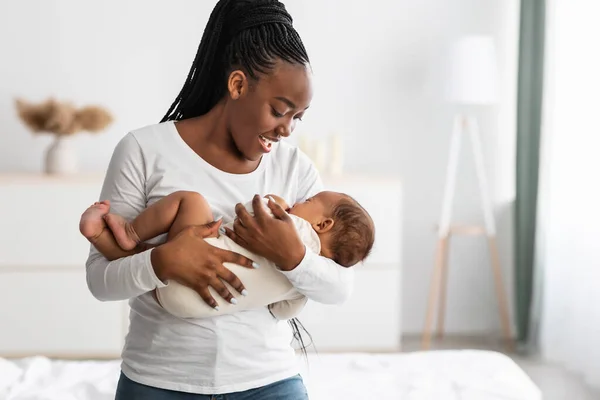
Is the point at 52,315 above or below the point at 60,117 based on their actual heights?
below

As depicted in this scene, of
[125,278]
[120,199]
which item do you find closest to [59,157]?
[120,199]

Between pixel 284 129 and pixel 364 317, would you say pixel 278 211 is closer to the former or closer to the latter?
pixel 284 129

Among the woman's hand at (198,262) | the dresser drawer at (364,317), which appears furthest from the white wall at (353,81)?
the woman's hand at (198,262)

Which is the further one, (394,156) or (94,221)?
(394,156)

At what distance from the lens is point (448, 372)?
2365 mm

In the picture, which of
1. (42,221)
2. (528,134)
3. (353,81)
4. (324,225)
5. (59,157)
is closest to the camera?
(324,225)

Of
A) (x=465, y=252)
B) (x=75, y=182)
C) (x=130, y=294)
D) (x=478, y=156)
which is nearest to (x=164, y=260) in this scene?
(x=130, y=294)

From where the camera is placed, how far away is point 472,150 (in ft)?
15.1

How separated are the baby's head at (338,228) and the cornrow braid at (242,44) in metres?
0.28

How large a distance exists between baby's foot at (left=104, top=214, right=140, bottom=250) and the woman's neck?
0.63 ft

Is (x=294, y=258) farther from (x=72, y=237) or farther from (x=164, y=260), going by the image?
(x=72, y=237)

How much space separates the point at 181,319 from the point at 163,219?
0.19 metres

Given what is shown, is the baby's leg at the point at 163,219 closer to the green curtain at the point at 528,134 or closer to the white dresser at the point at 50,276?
the white dresser at the point at 50,276

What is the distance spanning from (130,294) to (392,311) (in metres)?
2.79
